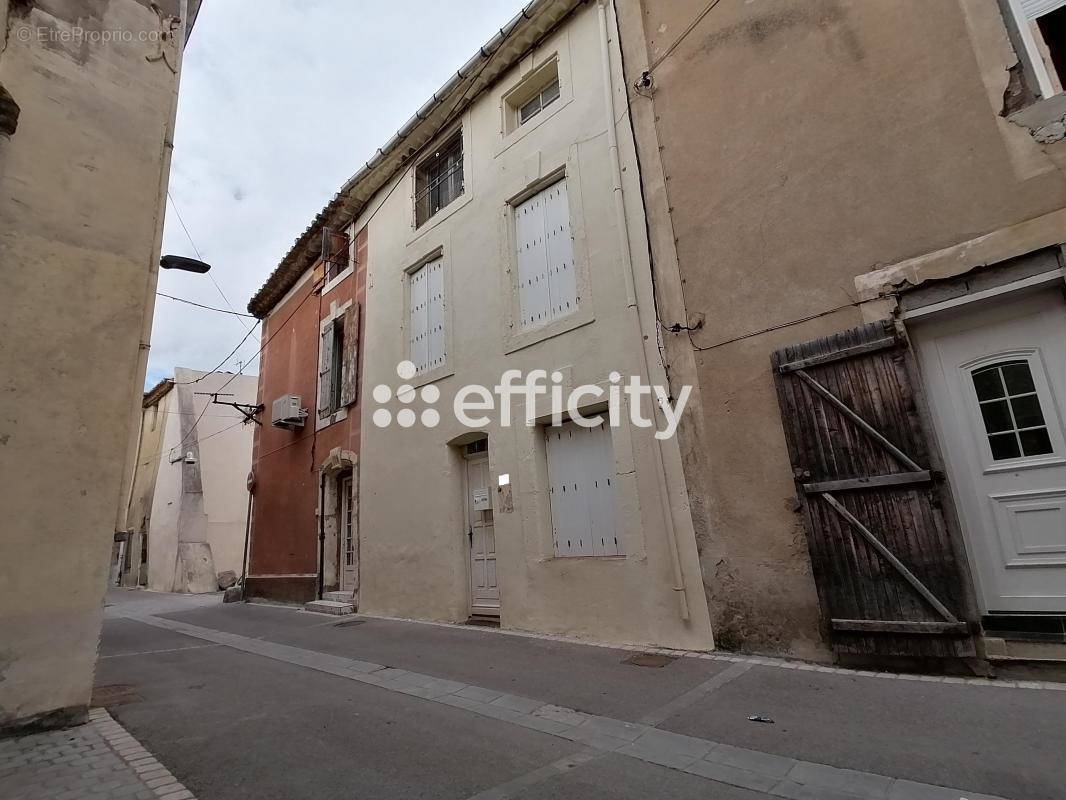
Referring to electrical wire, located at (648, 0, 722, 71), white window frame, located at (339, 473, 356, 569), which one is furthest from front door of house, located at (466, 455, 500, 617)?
electrical wire, located at (648, 0, 722, 71)

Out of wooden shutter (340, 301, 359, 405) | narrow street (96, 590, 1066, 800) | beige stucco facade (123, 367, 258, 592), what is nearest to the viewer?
narrow street (96, 590, 1066, 800)

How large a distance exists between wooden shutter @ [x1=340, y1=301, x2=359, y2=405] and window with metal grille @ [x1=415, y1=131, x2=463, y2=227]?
2251 mm

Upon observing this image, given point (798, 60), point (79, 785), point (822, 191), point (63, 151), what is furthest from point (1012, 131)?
point (63, 151)

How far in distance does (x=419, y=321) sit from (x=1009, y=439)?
24.8 ft

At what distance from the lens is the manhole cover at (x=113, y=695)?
4613 millimetres

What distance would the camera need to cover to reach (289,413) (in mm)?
11680

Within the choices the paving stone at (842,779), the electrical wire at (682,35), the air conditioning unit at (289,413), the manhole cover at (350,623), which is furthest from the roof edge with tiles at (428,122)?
the paving stone at (842,779)

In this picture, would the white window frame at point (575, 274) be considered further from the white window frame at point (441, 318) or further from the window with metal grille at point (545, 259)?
the white window frame at point (441, 318)

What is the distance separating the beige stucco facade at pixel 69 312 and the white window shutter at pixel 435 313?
4015mm

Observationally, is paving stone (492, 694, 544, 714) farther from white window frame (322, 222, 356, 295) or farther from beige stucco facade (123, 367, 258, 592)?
beige stucco facade (123, 367, 258, 592)

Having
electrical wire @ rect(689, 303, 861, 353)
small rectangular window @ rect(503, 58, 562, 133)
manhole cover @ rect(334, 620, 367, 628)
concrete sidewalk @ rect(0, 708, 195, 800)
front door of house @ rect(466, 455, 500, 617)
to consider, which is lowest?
concrete sidewalk @ rect(0, 708, 195, 800)

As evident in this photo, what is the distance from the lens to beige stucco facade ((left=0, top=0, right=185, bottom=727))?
13.3 ft

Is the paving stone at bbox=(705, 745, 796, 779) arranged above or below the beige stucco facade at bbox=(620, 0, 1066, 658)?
below

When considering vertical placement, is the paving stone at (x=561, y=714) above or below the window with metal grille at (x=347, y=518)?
below
